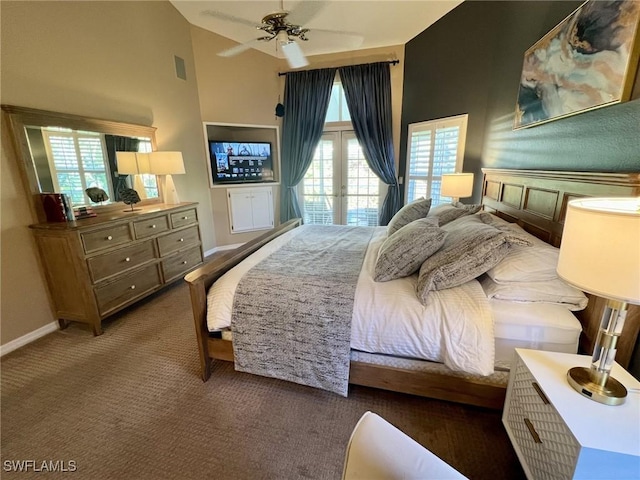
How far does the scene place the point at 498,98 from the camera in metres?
2.80

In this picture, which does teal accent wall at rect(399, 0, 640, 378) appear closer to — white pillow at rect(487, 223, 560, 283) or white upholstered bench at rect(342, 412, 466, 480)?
white pillow at rect(487, 223, 560, 283)

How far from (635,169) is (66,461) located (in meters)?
3.05

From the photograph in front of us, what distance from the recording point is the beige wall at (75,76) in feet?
7.36

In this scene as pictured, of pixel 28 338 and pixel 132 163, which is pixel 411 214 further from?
pixel 28 338

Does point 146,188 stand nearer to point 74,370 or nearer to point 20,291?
point 20,291

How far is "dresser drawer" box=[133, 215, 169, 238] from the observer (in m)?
2.86

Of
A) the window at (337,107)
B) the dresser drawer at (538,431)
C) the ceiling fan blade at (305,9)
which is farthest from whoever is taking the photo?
the window at (337,107)

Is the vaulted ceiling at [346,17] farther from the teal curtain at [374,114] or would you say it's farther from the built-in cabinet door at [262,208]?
the built-in cabinet door at [262,208]

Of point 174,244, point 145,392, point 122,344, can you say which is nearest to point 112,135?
point 174,244

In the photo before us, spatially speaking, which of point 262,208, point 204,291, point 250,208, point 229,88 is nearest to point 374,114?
point 229,88

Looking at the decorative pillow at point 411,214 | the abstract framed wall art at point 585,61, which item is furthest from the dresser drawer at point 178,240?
the abstract framed wall art at point 585,61

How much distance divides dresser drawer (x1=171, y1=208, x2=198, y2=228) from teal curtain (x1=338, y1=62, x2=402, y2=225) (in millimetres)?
2748

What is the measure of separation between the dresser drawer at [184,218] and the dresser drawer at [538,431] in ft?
11.1

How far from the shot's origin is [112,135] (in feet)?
9.76
